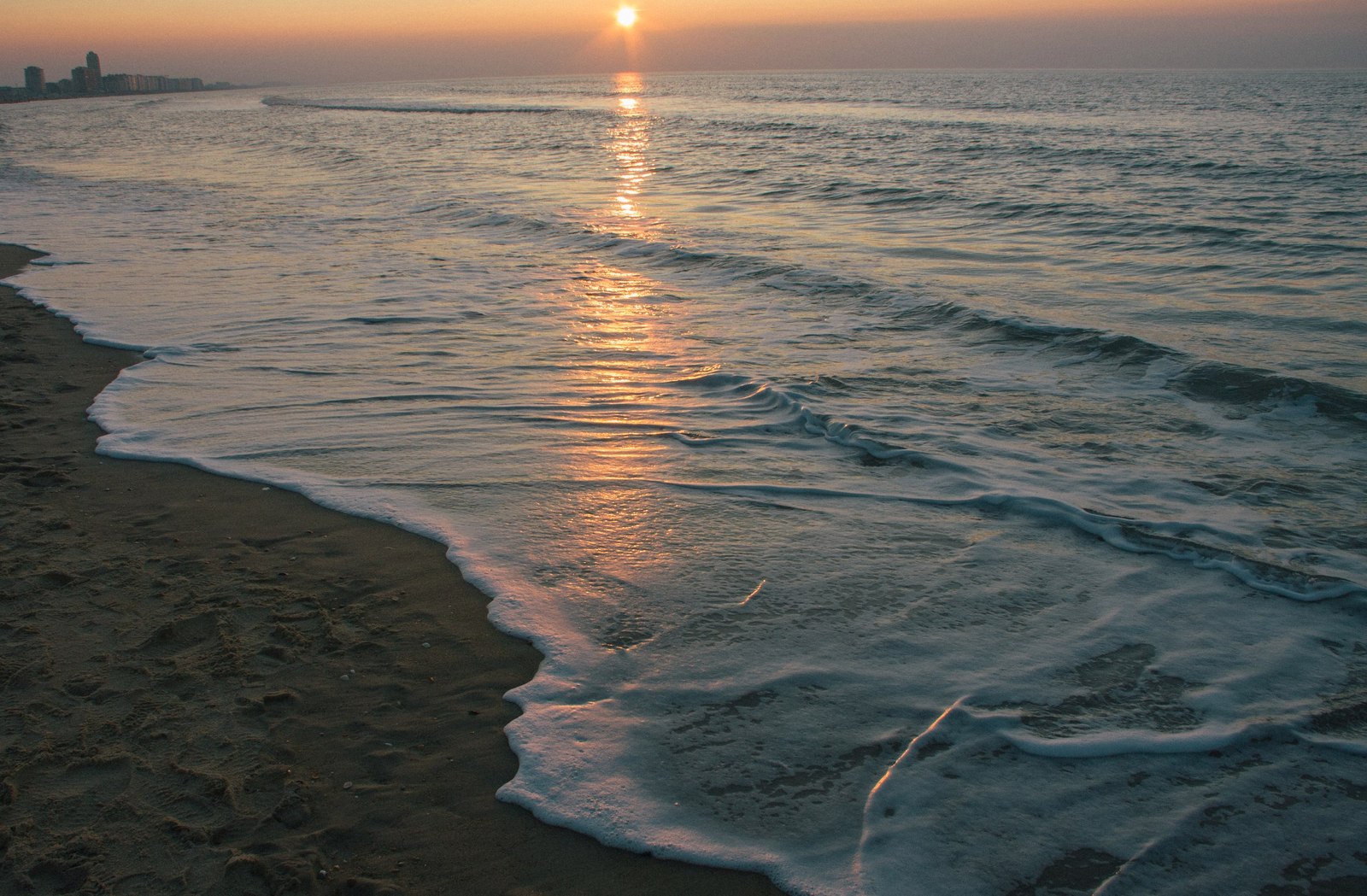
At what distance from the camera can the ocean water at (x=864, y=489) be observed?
2816 millimetres

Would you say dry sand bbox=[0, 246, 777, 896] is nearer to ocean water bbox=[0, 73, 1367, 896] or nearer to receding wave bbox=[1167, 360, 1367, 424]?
ocean water bbox=[0, 73, 1367, 896]

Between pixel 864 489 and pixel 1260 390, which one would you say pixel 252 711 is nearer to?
pixel 864 489

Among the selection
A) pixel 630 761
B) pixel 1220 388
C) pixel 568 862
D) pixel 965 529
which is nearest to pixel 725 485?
pixel 965 529

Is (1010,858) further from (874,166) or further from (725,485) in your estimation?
(874,166)

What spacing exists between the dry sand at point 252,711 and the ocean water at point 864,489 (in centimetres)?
17

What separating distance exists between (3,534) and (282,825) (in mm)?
2758

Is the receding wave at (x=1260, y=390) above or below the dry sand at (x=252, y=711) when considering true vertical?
above

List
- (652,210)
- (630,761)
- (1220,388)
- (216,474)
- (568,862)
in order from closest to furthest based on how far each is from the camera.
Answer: (568,862) → (630,761) → (216,474) → (1220,388) → (652,210)

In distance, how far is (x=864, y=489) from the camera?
510 centimetres

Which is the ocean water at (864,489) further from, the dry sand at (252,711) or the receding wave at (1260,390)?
the dry sand at (252,711)

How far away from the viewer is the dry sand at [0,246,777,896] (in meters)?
2.52

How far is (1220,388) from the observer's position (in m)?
6.87

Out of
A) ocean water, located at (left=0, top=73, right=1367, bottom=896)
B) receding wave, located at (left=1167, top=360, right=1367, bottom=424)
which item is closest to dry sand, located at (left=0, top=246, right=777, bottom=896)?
ocean water, located at (left=0, top=73, right=1367, bottom=896)

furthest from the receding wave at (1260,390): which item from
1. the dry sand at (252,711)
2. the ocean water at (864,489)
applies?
the dry sand at (252,711)
